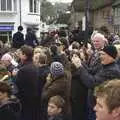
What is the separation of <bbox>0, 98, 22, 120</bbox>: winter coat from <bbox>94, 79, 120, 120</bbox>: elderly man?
268cm

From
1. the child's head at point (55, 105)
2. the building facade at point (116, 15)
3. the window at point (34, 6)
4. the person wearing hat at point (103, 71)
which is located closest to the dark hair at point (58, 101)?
the child's head at point (55, 105)

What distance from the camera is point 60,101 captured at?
629 cm

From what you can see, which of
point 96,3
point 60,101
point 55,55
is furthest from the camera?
point 96,3

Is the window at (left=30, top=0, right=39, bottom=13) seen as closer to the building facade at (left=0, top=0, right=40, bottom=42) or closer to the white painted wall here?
the white painted wall

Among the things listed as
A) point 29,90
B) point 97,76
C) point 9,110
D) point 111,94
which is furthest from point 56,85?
point 111,94

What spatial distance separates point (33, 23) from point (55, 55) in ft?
164

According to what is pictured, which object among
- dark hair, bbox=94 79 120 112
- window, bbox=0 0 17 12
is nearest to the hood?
dark hair, bbox=94 79 120 112

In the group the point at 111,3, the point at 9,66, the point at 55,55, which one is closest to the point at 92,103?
the point at 55,55

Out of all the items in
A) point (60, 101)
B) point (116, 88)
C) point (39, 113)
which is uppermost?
point (116, 88)

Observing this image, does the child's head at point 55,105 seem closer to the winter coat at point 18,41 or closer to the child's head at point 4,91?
the child's head at point 4,91

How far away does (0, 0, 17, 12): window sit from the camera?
56.2m

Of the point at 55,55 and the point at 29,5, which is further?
the point at 29,5

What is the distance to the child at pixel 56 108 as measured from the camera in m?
6.13

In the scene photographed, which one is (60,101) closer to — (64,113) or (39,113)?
(64,113)
